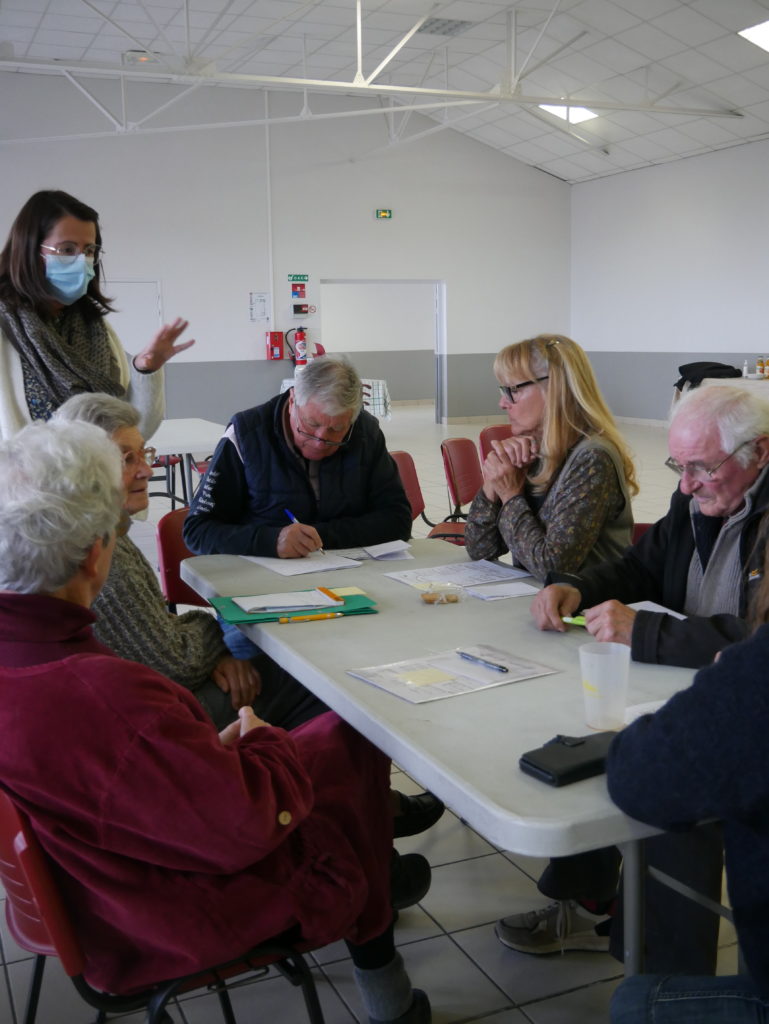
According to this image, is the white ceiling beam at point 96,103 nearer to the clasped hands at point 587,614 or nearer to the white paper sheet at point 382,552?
the white paper sheet at point 382,552

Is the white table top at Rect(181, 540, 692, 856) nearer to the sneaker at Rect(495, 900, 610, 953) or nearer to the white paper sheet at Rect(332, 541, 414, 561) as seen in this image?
the white paper sheet at Rect(332, 541, 414, 561)

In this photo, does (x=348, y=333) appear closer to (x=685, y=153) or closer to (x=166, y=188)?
(x=166, y=188)

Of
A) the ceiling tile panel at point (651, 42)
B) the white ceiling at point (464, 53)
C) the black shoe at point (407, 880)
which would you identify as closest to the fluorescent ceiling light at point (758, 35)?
the white ceiling at point (464, 53)

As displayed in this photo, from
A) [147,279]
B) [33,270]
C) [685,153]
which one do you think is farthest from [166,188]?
[33,270]

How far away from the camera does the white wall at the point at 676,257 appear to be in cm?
1132

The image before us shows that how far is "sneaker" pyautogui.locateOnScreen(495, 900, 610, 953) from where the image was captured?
7.12 ft

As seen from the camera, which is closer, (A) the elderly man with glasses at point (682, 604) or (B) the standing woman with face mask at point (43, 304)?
(A) the elderly man with glasses at point (682, 604)

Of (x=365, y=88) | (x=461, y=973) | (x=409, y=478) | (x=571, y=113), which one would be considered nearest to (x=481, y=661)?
(x=461, y=973)

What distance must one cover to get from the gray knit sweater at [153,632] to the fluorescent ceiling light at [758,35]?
8540 millimetres

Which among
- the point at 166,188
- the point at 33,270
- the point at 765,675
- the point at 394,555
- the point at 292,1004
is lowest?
the point at 292,1004

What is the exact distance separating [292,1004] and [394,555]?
49.6 inches

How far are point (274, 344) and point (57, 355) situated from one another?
9934 mm

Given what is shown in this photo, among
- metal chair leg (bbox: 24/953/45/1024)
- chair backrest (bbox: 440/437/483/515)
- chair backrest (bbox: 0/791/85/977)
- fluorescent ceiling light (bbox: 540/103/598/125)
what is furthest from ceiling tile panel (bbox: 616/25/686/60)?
chair backrest (bbox: 0/791/85/977)

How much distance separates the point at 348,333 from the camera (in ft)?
55.0
